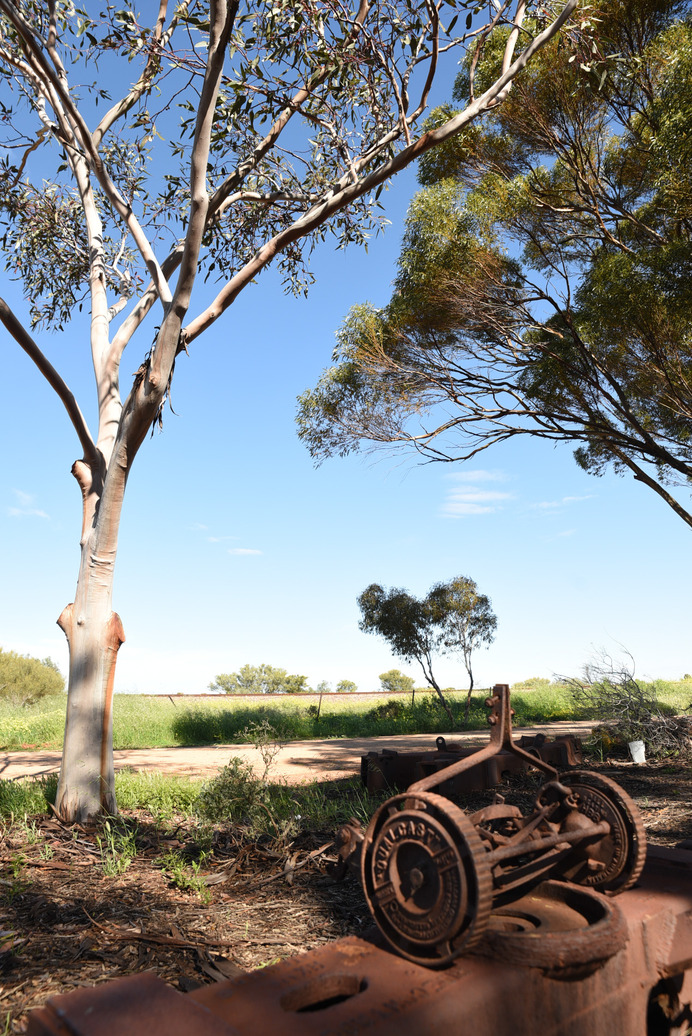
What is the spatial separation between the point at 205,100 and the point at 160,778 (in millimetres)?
5990

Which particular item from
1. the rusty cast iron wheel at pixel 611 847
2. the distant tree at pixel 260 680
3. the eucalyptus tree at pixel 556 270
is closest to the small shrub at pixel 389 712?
the eucalyptus tree at pixel 556 270

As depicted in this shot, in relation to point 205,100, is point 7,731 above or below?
below

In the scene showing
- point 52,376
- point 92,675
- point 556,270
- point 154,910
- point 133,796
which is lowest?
point 154,910

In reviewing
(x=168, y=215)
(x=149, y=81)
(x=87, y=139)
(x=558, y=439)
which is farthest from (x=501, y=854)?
(x=558, y=439)

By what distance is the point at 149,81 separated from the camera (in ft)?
24.8

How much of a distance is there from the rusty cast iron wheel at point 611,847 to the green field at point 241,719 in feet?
30.2

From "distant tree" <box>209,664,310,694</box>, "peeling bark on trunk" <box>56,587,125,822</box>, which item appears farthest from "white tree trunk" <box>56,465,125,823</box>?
"distant tree" <box>209,664,310,694</box>

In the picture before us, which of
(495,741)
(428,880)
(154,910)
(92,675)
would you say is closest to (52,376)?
(92,675)

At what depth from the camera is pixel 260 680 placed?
49.6 meters

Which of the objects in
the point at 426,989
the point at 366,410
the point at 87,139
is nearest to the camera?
the point at 426,989

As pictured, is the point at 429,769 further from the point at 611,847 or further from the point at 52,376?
the point at 52,376

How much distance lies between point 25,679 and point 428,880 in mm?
24220

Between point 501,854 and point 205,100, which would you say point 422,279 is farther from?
point 501,854

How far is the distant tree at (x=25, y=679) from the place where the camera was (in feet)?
72.5
